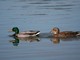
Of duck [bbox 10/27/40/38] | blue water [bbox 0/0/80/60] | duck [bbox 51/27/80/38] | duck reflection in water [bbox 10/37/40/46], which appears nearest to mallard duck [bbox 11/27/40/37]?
duck [bbox 10/27/40/38]

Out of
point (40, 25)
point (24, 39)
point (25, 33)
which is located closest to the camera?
point (24, 39)

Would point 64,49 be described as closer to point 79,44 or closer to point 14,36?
point 79,44

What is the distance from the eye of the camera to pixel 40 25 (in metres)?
20.7

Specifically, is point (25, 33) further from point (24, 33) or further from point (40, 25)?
point (40, 25)

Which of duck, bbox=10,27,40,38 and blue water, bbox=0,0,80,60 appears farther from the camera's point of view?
duck, bbox=10,27,40,38

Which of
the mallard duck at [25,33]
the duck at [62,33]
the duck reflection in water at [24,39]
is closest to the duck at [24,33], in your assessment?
the mallard duck at [25,33]

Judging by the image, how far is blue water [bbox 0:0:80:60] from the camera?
1510 centimetres

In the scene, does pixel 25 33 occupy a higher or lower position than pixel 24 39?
higher

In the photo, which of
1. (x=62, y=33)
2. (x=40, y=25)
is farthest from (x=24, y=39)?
(x=40, y=25)

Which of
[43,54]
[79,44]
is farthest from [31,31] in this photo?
[43,54]

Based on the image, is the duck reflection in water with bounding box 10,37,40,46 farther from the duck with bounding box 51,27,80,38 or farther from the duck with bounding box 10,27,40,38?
the duck with bounding box 51,27,80,38

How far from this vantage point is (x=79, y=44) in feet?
55.0

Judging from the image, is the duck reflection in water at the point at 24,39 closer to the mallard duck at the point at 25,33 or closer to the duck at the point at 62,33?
the mallard duck at the point at 25,33

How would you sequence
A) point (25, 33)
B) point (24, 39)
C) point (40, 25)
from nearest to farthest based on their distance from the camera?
point (24, 39)
point (25, 33)
point (40, 25)
